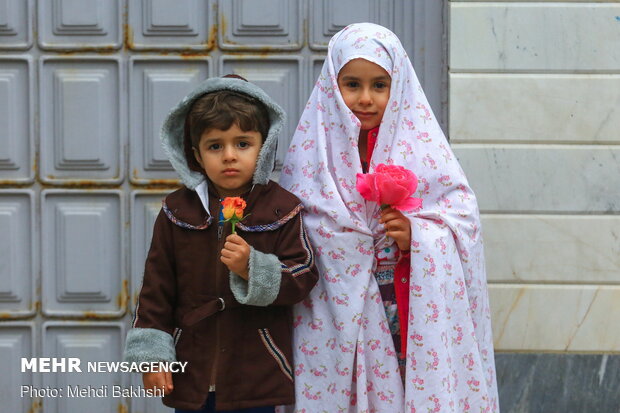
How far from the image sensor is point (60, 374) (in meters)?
4.20

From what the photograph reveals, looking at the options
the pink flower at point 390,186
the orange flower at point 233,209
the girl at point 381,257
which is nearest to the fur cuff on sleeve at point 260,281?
the orange flower at point 233,209

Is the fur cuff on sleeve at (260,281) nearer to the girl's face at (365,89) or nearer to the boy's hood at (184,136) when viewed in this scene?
the boy's hood at (184,136)

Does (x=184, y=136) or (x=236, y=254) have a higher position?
(x=184, y=136)

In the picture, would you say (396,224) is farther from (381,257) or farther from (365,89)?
(365,89)

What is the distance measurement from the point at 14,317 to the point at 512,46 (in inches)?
97.3

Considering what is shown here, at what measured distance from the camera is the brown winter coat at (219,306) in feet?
8.93

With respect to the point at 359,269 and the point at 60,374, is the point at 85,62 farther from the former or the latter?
the point at 359,269

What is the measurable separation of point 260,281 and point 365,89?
70 cm

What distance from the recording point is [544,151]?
3963mm

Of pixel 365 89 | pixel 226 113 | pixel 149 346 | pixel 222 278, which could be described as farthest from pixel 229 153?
pixel 149 346

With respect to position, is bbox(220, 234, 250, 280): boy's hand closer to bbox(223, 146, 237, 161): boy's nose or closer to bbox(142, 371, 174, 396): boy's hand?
bbox(223, 146, 237, 161): boy's nose

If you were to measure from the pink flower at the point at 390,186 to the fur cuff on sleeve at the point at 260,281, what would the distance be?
1.11 ft

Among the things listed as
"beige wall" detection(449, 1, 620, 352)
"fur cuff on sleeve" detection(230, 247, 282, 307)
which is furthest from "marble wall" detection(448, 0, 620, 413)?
"fur cuff on sleeve" detection(230, 247, 282, 307)

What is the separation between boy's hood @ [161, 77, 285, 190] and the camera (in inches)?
110
